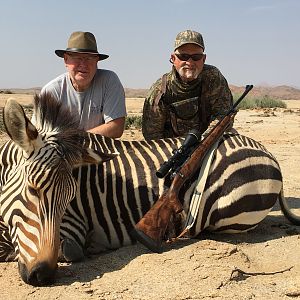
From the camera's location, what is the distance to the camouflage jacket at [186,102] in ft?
20.0

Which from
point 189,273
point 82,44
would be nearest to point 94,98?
point 82,44

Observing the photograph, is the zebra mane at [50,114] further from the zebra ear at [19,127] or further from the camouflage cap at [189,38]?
the camouflage cap at [189,38]

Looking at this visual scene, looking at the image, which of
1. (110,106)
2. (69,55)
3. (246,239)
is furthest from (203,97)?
(246,239)

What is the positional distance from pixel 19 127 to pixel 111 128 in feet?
6.76

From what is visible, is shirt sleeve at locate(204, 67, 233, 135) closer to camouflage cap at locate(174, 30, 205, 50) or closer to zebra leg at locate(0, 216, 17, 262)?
camouflage cap at locate(174, 30, 205, 50)

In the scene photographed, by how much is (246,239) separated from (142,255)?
1.12 metres

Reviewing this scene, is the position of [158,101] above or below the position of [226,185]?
above

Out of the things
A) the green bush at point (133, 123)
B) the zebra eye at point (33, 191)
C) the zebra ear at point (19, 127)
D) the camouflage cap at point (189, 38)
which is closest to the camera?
the zebra ear at point (19, 127)

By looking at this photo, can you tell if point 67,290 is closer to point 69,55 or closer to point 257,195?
point 257,195

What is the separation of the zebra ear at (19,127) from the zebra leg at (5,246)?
0.87m

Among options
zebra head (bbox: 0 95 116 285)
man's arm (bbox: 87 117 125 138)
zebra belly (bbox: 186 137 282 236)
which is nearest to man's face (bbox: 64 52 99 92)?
man's arm (bbox: 87 117 125 138)

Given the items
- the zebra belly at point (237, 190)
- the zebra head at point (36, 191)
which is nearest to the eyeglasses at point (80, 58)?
the zebra head at point (36, 191)

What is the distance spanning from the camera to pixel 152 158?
4.31m

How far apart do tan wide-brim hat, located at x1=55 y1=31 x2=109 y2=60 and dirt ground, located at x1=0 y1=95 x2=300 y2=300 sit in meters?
2.30
